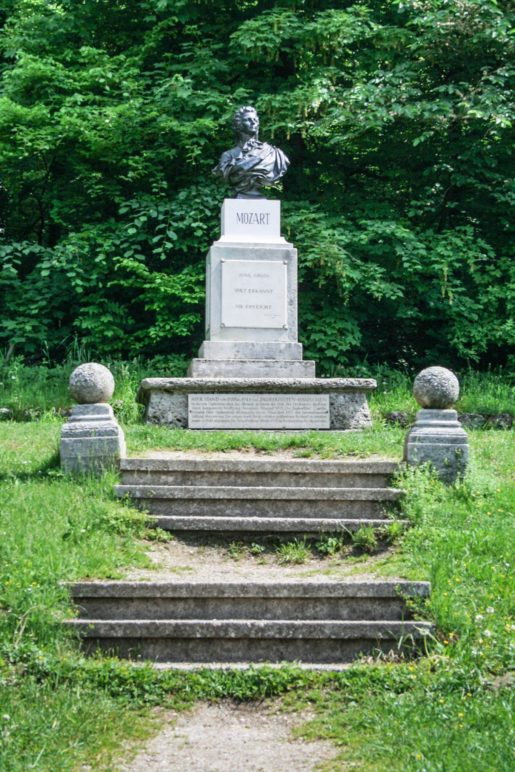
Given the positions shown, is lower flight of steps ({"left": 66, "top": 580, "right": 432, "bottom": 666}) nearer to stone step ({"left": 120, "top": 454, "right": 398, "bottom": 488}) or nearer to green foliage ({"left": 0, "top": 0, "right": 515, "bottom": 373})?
stone step ({"left": 120, "top": 454, "right": 398, "bottom": 488})

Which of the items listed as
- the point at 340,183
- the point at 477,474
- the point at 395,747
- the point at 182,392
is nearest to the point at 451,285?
the point at 340,183

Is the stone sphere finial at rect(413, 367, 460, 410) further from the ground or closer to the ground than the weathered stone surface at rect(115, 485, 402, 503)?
further from the ground

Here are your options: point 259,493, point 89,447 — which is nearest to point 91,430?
point 89,447

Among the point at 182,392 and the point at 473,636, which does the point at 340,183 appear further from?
the point at 473,636

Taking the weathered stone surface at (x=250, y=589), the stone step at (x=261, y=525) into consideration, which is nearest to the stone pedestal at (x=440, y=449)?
the stone step at (x=261, y=525)

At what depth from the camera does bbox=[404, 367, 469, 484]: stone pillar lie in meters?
7.66

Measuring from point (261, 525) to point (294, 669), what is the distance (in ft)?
6.22

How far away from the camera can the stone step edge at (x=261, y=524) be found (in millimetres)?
6863

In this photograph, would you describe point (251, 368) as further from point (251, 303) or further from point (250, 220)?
point (250, 220)

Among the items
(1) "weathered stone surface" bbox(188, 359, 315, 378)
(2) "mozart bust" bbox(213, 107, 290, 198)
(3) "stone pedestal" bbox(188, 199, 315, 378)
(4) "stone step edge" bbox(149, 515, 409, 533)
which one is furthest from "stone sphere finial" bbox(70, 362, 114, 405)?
(2) "mozart bust" bbox(213, 107, 290, 198)

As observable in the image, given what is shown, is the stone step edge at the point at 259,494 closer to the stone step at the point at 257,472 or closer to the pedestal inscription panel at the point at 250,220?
the stone step at the point at 257,472

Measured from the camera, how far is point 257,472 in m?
7.77

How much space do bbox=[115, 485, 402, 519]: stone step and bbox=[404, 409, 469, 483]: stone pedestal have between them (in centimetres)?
50

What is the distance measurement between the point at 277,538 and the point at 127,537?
1.06 meters
